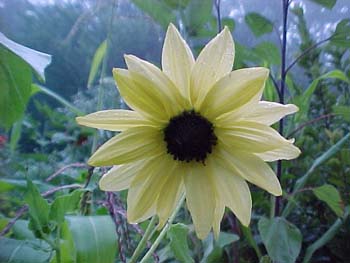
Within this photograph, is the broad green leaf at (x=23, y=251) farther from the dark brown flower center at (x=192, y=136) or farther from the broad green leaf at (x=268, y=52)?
the broad green leaf at (x=268, y=52)

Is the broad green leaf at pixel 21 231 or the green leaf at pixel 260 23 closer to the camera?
the broad green leaf at pixel 21 231

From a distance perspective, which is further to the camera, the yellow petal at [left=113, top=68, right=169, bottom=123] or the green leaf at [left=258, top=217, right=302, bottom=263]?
the green leaf at [left=258, top=217, right=302, bottom=263]

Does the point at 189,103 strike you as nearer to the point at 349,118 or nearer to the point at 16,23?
the point at 349,118

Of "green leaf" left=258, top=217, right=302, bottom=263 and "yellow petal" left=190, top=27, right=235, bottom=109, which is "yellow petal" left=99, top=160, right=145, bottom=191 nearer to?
"yellow petal" left=190, top=27, right=235, bottom=109

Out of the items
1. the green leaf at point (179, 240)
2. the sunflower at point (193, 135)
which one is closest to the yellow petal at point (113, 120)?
the sunflower at point (193, 135)

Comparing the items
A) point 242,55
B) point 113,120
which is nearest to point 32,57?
point 113,120

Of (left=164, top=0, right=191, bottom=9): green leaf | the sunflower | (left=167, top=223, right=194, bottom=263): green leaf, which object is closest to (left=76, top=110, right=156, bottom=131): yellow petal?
the sunflower

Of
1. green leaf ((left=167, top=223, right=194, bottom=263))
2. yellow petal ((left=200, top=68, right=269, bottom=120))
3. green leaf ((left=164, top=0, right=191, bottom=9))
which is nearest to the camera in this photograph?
yellow petal ((left=200, top=68, right=269, bottom=120))

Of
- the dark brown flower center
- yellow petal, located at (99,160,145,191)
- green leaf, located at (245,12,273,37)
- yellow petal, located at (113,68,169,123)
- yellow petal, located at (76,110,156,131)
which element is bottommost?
yellow petal, located at (99,160,145,191)
